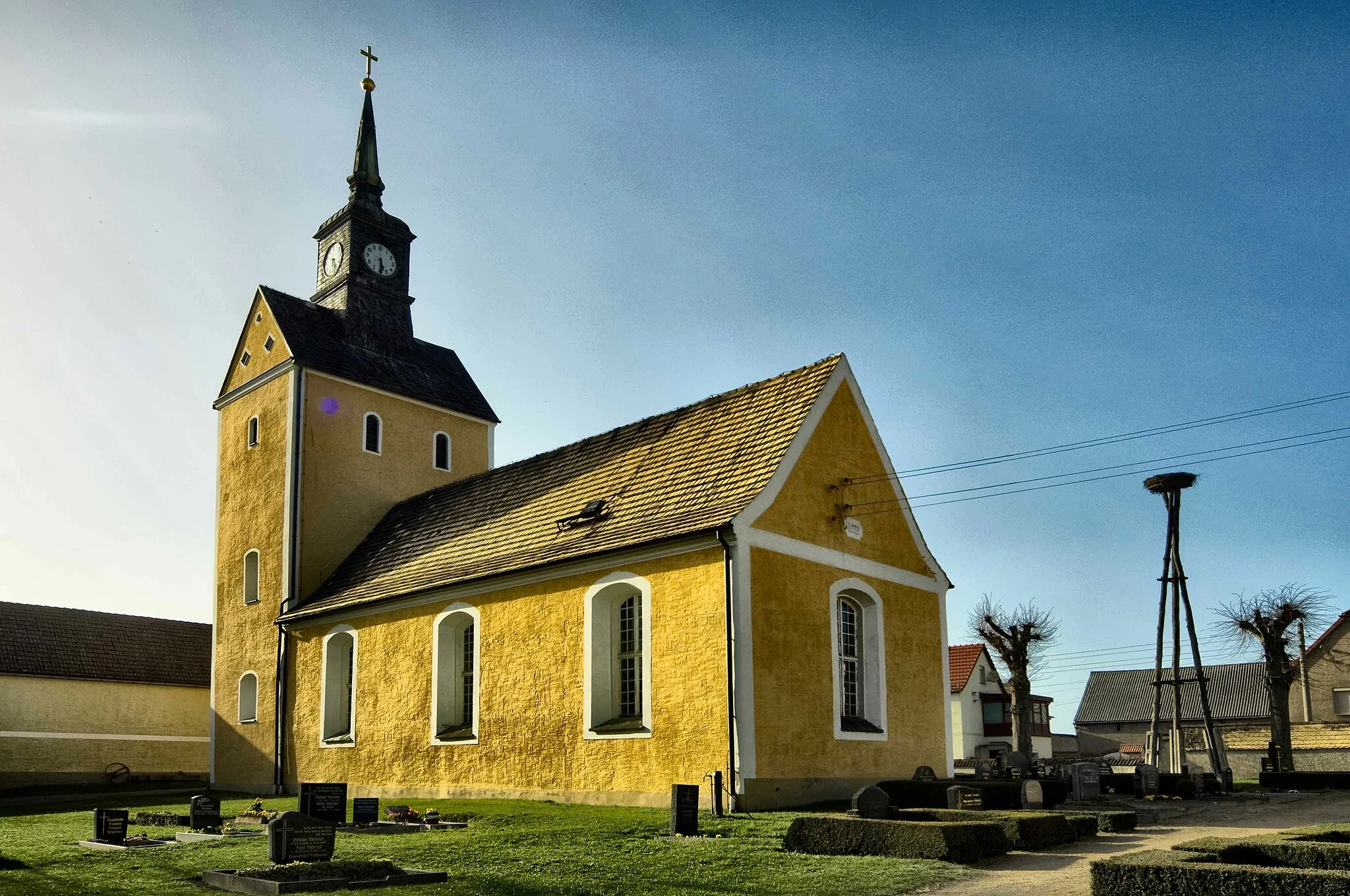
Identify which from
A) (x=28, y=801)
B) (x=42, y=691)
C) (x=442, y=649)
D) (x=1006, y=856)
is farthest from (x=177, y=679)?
(x=1006, y=856)

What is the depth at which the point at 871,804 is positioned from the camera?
15.5 metres

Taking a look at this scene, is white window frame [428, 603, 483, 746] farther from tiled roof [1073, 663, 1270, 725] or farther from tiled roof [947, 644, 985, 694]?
tiled roof [1073, 663, 1270, 725]

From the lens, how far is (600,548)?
2106 centimetres

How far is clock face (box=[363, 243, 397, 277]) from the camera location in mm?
34906

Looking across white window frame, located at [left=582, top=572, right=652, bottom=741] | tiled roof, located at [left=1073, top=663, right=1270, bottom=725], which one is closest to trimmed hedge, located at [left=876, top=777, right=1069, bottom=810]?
white window frame, located at [left=582, top=572, right=652, bottom=741]

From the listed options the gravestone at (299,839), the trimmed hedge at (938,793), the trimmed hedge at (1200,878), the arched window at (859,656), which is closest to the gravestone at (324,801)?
the gravestone at (299,839)

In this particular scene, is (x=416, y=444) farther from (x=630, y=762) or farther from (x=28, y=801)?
(x=630, y=762)

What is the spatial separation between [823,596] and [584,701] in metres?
4.86

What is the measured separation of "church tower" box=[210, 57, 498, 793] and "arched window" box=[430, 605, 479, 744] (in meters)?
6.70

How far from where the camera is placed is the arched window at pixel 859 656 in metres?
21.4

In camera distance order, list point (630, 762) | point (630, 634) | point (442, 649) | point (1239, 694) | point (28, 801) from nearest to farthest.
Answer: point (630, 762), point (630, 634), point (442, 649), point (28, 801), point (1239, 694)

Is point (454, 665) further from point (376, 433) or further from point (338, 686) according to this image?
point (376, 433)

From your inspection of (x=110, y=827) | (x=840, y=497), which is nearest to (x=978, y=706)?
(x=840, y=497)

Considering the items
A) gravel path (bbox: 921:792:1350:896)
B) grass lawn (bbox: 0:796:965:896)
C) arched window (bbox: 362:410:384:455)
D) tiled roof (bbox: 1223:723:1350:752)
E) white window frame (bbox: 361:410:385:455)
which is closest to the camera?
gravel path (bbox: 921:792:1350:896)
